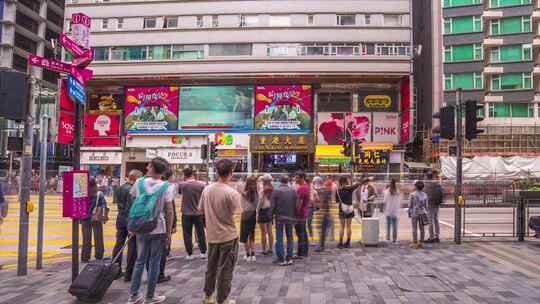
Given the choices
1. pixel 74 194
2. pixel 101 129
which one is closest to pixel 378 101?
pixel 101 129

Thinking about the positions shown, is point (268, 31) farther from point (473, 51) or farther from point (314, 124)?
point (473, 51)

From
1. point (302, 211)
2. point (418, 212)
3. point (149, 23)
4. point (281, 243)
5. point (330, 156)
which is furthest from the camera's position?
point (149, 23)

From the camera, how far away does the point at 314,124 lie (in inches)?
1299

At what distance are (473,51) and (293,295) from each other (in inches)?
1377

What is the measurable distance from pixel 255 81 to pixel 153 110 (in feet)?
29.5

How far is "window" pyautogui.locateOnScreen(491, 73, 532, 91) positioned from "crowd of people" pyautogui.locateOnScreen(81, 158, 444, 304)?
29.0m

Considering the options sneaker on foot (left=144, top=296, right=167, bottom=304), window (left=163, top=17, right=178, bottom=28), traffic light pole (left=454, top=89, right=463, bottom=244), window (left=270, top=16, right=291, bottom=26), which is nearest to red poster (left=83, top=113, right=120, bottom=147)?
window (left=163, top=17, right=178, bottom=28)

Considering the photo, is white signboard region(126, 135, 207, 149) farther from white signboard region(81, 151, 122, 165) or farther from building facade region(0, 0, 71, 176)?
building facade region(0, 0, 71, 176)

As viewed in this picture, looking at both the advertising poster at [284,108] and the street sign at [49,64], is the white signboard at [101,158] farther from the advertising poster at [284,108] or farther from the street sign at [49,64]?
the street sign at [49,64]

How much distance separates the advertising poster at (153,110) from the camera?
3434 cm

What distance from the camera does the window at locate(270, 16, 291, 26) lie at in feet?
111

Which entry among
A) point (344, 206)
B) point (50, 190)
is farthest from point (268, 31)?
point (344, 206)

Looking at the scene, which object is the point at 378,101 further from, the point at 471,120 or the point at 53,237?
the point at 53,237

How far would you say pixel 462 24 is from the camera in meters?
34.9
